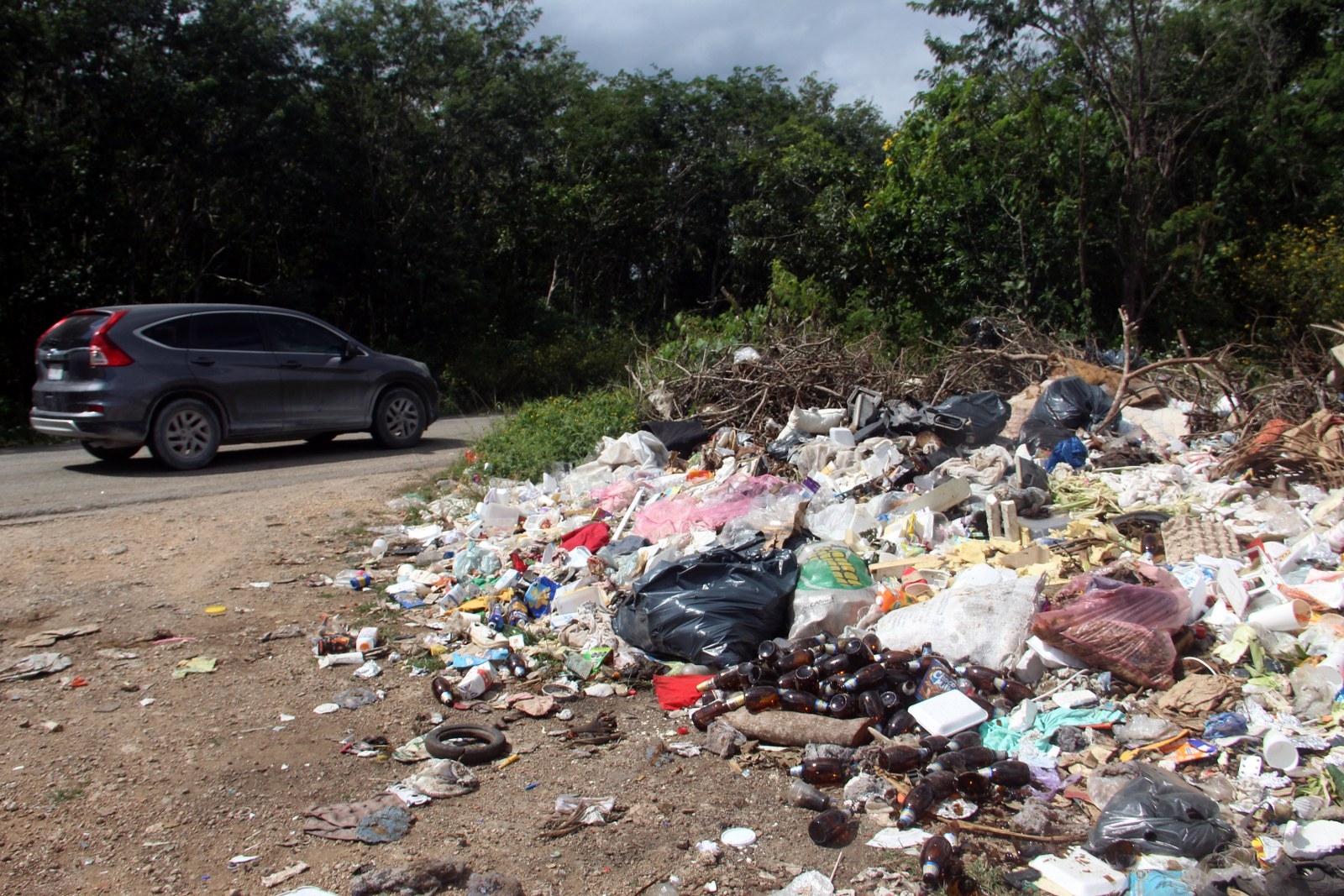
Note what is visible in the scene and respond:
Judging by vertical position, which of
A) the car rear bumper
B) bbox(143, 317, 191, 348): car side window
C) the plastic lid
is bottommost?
the plastic lid

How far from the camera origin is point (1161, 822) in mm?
2893

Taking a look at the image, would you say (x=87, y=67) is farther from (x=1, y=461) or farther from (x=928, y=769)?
(x=928, y=769)

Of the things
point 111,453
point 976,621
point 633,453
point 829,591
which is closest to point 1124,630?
point 976,621

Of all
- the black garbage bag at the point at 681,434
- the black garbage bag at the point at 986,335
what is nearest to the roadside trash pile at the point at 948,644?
the black garbage bag at the point at 681,434

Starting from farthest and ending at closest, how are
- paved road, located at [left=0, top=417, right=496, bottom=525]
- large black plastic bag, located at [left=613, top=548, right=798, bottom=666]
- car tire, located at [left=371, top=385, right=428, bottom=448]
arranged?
car tire, located at [left=371, top=385, right=428, bottom=448] < paved road, located at [left=0, top=417, right=496, bottom=525] < large black plastic bag, located at [left=613, top=548, right=798, bottom=666]

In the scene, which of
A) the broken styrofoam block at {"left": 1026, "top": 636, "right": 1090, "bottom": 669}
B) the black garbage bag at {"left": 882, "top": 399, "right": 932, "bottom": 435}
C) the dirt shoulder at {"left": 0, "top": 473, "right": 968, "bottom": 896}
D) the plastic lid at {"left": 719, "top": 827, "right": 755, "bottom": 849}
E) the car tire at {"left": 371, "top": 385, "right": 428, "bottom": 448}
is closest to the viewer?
the dirt shoulder at {"left": 0, "top": 473, "right": 968, "bottom": 896}

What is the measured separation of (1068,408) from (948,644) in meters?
4.53

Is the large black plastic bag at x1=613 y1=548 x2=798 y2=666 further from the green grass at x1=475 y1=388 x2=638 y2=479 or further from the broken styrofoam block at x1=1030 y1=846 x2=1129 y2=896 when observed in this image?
the green grass at x1=475 y1=388 x2=638 y2=479

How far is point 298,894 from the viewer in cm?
264

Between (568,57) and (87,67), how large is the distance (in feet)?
37.8

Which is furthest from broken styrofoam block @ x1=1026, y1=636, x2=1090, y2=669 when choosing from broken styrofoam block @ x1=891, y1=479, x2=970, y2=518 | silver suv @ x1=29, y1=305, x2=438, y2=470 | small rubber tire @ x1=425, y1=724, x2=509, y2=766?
silver suv @ x1=29, y1=305, x2=438, y2=470

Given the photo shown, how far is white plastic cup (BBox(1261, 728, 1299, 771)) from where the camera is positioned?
10.5 ft

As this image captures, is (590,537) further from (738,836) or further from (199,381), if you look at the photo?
(199,381)

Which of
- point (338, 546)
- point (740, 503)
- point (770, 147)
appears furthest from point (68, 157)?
point (770, 147)
